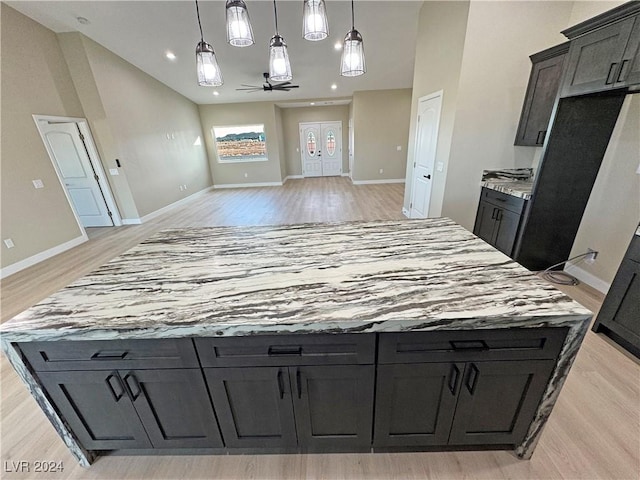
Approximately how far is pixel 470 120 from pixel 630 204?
1.61 metres

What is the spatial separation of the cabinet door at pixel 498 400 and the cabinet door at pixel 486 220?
233 centimetres

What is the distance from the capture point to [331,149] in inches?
394

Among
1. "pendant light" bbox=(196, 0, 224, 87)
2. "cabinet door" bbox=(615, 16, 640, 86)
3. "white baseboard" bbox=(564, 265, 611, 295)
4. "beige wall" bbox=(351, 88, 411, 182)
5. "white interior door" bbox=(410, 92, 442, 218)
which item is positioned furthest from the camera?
"beige wall" bbox=(351, 88, 411, 182)

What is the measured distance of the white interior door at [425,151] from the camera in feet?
11.3

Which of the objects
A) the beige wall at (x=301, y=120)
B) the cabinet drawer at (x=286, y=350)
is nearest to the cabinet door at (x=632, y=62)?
the cabinet drawer at (x=286, y=350)

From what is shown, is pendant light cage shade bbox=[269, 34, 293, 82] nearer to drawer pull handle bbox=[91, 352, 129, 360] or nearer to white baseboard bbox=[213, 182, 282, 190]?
drawer pull handle bbox=[91, 352, 129, 360]

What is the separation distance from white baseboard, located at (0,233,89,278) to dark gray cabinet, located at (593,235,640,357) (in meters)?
6.44

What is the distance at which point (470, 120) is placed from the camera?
2.90m

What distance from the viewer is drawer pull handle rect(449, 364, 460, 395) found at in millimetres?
987

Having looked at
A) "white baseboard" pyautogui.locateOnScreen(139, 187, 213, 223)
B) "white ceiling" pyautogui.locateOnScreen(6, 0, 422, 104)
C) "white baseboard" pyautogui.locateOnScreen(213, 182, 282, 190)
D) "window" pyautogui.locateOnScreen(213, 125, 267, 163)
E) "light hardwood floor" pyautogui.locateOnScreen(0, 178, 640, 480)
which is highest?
"white ceiling" pyautogui.locateOnScreen(6, 0, 422, 104)

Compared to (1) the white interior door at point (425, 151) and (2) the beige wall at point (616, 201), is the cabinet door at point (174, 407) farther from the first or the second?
(1) the white interior door at point (425, 151)

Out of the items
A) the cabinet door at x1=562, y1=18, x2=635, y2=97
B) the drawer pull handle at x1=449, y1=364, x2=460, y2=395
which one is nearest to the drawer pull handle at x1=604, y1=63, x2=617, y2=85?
the cabinet door at x1=562, y1=18, x2=635, y2=97

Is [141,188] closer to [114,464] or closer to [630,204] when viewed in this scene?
[114,464]

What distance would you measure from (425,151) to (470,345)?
349 centimetres
